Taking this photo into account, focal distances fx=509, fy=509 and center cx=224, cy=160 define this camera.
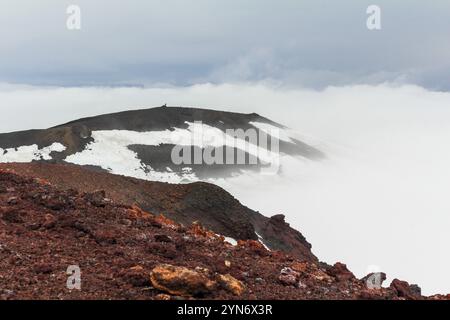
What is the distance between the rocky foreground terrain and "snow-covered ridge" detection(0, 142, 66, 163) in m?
42.2

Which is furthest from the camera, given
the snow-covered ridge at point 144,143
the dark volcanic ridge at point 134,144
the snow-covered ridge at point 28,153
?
the dark volcanic ridge at point 134,144

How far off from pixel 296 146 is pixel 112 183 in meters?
63.9

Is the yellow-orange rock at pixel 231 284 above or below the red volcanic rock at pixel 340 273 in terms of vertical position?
above

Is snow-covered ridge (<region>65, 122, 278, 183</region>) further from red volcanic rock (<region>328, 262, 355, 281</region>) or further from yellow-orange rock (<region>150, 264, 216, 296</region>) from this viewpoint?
Result: yellow-orange rock (<region>150, 264, 216, 296</region>)

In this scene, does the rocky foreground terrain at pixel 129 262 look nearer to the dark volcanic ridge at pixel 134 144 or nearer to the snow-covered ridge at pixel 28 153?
the dark volcanic ridge at pixel 134 144

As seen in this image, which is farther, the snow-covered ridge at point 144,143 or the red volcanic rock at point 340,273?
the snow-covered ridge at point 144,143

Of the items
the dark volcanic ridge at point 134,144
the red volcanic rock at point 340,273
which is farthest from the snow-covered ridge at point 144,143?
the red volcanic rock at point 340,273

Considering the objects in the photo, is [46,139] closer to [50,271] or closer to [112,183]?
Answer: [112,183]

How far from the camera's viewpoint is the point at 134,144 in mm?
66188

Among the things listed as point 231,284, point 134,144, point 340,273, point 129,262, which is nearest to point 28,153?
point 134,144

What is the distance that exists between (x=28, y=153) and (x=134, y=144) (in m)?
13.5

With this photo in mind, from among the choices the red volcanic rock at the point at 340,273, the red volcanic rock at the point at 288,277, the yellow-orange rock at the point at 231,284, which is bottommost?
the red volcanic rock at the point at 340,273

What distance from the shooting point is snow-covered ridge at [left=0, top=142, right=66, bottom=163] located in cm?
5605

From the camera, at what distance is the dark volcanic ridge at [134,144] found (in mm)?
58281
